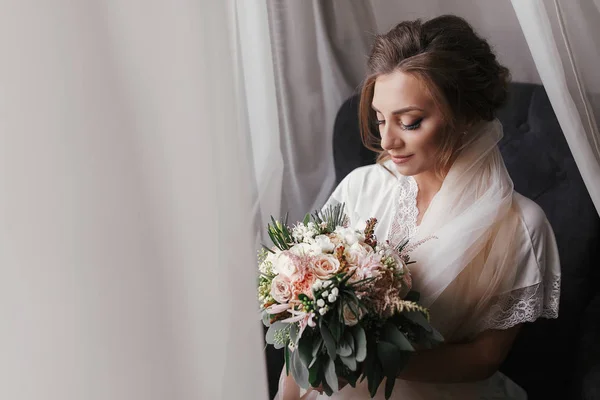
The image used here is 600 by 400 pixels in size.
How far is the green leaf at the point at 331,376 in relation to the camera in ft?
3.68

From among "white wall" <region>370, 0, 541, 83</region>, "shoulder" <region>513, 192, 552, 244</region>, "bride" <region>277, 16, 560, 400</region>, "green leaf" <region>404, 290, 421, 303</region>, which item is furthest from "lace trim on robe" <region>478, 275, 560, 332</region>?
"white wall" <region>370, 0, 541, 83</region>

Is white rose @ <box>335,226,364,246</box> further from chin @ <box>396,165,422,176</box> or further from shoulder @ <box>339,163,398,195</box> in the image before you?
shoulder @ <box>339,163,398,195</box>

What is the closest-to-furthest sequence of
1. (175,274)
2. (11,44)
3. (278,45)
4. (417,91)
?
(11,44) < (175,274) < (417,91) < (278,45)

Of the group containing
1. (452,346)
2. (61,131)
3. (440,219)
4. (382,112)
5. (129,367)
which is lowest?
(452,346)

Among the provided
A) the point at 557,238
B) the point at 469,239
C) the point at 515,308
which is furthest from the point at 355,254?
the point at 557,238

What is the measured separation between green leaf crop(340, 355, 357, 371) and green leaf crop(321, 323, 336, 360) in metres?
0.03

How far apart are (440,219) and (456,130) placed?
19cm

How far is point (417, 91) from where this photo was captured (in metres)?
1.37

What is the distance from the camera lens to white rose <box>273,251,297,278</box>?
1.13 m

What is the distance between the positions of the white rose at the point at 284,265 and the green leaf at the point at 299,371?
0.15 meters

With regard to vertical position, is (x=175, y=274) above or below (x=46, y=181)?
below

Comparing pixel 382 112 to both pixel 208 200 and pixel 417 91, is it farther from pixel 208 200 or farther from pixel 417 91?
pixel 208 200

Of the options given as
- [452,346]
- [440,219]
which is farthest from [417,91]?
[452,346]

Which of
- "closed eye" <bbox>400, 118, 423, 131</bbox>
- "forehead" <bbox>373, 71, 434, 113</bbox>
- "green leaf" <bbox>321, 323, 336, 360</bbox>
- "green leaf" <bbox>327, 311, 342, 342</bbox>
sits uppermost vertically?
"forehead" <bbox>373, 71, 434, 113</bbox>
